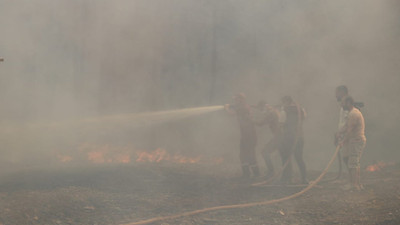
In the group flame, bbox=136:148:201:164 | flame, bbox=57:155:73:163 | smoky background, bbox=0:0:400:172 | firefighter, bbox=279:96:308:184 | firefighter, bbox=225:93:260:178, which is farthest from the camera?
smoky background, bbox=0:0:400:172

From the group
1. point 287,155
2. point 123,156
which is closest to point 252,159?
point 287,155

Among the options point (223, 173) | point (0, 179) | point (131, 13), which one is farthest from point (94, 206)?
point (131, 13)

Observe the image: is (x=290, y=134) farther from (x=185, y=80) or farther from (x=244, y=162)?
(x=185, y=80)

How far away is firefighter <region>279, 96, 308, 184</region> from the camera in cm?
539

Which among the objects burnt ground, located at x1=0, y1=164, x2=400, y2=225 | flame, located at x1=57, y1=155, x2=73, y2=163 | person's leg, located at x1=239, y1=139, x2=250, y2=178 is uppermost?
flame, located at x1=57, y1=155, x2=73, y2=163

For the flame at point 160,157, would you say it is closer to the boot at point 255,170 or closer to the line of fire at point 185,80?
the line of fire at point 185,80

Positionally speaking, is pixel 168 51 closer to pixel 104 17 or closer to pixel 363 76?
pixel 104 17

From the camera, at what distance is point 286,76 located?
890 centimetres

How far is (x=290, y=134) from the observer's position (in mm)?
5469

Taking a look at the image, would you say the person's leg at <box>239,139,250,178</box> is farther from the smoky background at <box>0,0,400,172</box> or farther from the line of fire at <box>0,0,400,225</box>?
the smoky background at <box>0,0,400,172</box>

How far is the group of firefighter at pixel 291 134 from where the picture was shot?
462 centimetres

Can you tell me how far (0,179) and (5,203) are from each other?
1387 mm

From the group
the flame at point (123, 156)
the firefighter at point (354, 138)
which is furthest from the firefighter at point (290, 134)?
the flame at point (123, 156)

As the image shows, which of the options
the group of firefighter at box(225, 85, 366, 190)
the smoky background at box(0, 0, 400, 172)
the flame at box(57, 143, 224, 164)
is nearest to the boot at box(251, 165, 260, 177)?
the group of firefighter at box(225, 85, 366, 190)
